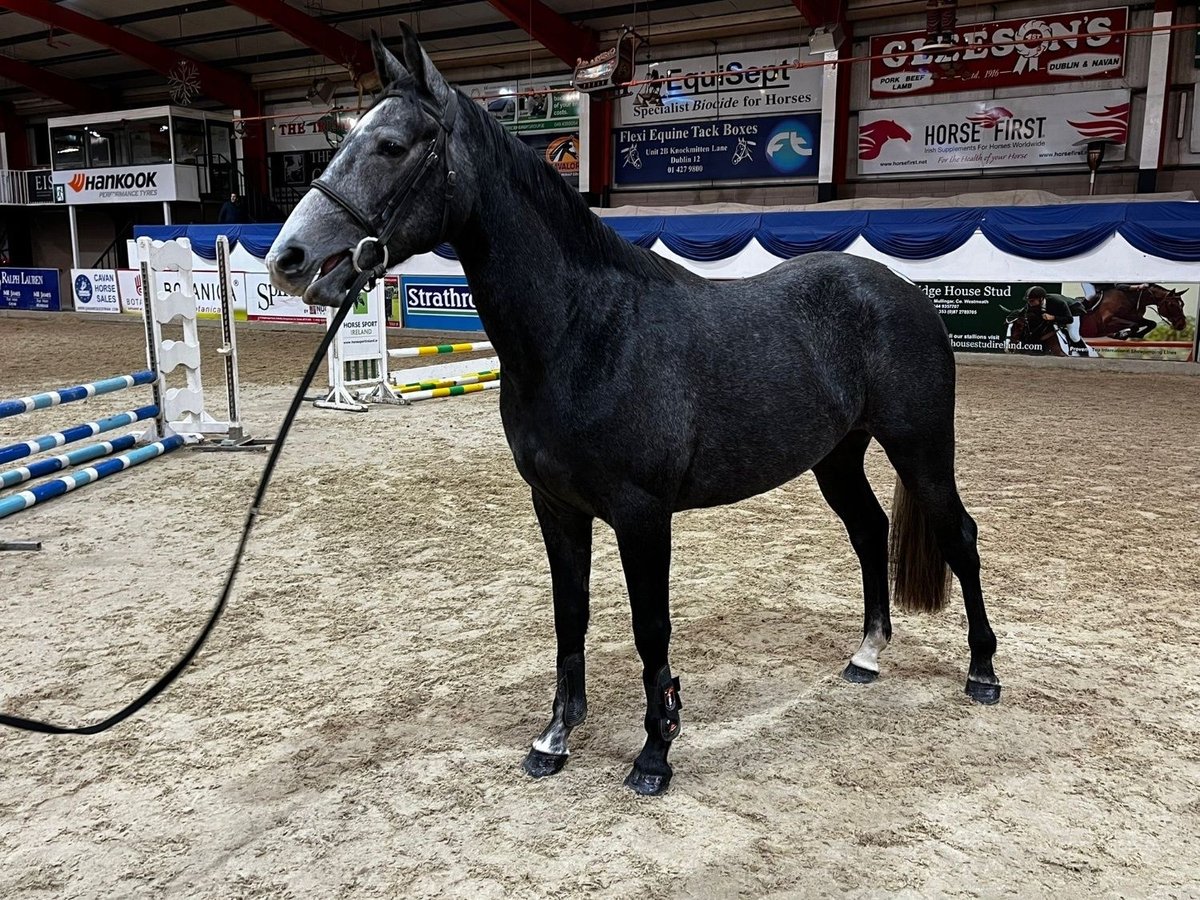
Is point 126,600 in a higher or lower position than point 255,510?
lower

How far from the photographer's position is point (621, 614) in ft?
11.0

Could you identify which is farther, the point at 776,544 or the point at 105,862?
the point at 776,544

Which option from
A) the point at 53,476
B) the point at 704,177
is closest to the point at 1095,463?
the point at 53,476

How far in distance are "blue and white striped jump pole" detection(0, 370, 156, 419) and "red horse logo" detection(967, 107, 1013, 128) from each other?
13.7 m

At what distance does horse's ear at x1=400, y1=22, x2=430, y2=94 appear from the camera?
1.59 m

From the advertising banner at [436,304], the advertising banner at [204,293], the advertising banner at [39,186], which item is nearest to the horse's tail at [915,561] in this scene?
the advertising banner at [436,304]

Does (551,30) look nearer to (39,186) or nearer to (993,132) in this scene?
(993,132)

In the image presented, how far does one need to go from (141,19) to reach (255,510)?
2170 cm

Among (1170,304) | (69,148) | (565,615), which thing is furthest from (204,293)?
(565,615)

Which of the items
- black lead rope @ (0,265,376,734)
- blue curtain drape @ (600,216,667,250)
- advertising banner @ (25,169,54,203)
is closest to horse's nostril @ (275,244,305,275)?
black lead rope @ (0,265,376,734)

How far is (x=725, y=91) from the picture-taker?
648 inches

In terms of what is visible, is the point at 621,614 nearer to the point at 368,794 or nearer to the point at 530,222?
Result: the point at 368,794

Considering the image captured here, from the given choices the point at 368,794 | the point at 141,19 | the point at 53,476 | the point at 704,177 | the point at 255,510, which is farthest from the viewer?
the point at 141,19

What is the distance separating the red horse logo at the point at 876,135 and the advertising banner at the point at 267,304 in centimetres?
1013
